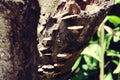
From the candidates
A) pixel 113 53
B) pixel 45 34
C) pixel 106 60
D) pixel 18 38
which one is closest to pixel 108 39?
pixel 113 53

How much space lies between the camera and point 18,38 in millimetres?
851

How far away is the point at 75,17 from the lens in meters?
1.02

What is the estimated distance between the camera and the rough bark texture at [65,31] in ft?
3.34

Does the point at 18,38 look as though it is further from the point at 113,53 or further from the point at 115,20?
the point at 113,53

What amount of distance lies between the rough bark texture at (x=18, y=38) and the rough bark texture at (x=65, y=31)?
0.50 ft

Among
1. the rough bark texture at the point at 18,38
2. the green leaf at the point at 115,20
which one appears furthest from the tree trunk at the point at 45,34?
the green leaf at the point at 115,20

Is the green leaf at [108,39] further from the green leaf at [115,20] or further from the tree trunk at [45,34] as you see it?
the tree trunk at [45,34]

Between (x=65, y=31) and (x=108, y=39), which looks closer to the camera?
(x=65, y=31)

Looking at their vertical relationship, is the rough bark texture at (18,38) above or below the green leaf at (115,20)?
above

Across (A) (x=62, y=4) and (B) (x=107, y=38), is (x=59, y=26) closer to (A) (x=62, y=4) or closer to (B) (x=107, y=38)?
(A) (x=62, y=4)

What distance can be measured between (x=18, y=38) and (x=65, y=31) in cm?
22

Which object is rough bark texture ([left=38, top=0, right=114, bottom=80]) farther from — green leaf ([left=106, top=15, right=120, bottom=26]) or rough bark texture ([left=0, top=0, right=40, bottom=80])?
green leaf ([left=106, top=15, right=120, bottom=26])

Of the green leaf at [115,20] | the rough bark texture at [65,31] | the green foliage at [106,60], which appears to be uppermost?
the rough bark texture at [65,31]

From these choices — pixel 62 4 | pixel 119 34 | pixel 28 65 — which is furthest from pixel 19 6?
pixel 119 34
